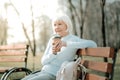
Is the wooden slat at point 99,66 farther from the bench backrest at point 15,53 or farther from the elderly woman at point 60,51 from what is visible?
the bench backrest at point 15,53

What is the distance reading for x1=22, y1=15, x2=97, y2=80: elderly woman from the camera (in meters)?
5.28

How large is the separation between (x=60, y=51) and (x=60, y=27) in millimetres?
362

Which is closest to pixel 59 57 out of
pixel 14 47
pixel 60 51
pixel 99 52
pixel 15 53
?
pixel 60 51

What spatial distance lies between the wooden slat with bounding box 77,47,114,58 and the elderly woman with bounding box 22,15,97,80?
0.12 m

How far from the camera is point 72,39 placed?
18.2 ft

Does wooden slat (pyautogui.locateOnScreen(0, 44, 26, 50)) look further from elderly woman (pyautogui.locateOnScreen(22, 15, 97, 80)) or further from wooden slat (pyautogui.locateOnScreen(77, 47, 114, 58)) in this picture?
wooden slat (pyautogui.locateOnScreen(77, 47, 114, 58))

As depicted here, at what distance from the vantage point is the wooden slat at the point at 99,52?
4258 millimetres

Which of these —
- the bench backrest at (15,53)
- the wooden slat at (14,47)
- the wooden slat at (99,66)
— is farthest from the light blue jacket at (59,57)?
the wooden slat at (14,47)

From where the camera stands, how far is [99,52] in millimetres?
4598

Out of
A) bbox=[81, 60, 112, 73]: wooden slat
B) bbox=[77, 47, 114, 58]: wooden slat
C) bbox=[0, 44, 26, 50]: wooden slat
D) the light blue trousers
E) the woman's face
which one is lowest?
the light blue trousers

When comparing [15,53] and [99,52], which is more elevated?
[99,52]

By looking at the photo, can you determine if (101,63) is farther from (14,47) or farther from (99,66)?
(14,47)

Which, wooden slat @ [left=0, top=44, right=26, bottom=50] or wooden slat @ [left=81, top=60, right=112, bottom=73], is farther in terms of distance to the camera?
wooden slat @ [left=0, top=44, right=26, bottom=50]

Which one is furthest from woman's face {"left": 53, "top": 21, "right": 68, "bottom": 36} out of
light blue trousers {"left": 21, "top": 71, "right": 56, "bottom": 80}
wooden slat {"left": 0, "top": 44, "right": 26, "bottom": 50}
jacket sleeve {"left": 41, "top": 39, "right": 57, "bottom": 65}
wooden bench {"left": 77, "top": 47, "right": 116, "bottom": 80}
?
wooden slat {"left": 0, "top": 44, "right": 26, "bottom": 50}
